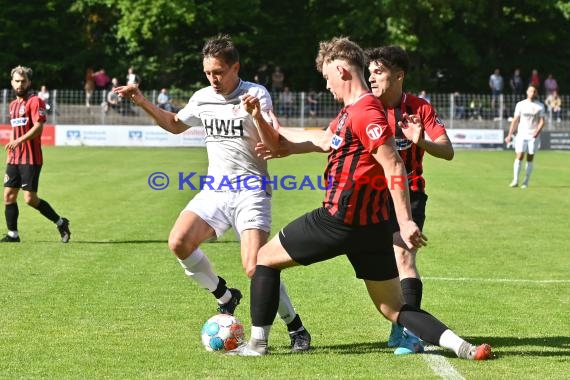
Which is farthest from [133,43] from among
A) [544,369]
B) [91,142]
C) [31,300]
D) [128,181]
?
[544,369]

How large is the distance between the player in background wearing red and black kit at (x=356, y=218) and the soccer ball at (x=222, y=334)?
14.7 inches

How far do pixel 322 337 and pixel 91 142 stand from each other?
34.9 meters

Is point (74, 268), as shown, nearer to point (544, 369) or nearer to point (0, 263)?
point (0, 263)

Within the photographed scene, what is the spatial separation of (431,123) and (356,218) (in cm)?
113

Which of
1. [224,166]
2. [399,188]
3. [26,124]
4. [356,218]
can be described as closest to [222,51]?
[224,166]

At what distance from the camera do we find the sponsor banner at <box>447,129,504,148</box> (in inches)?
1646

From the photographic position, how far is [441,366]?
6.88m

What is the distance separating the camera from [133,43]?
5012cm

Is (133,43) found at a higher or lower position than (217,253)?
higher

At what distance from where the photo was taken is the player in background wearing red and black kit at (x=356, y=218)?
641 cm

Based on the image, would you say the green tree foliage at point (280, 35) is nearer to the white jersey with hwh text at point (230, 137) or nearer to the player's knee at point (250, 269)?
the white jersey with hwh text at point (230, 137)

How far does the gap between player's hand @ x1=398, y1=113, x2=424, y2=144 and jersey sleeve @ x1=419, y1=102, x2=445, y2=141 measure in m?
0.35

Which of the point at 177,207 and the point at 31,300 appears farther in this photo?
the point at 177,207

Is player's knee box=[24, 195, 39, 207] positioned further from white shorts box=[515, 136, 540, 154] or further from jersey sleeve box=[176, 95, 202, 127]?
white shorts box=[515, 136, 540, 154]
